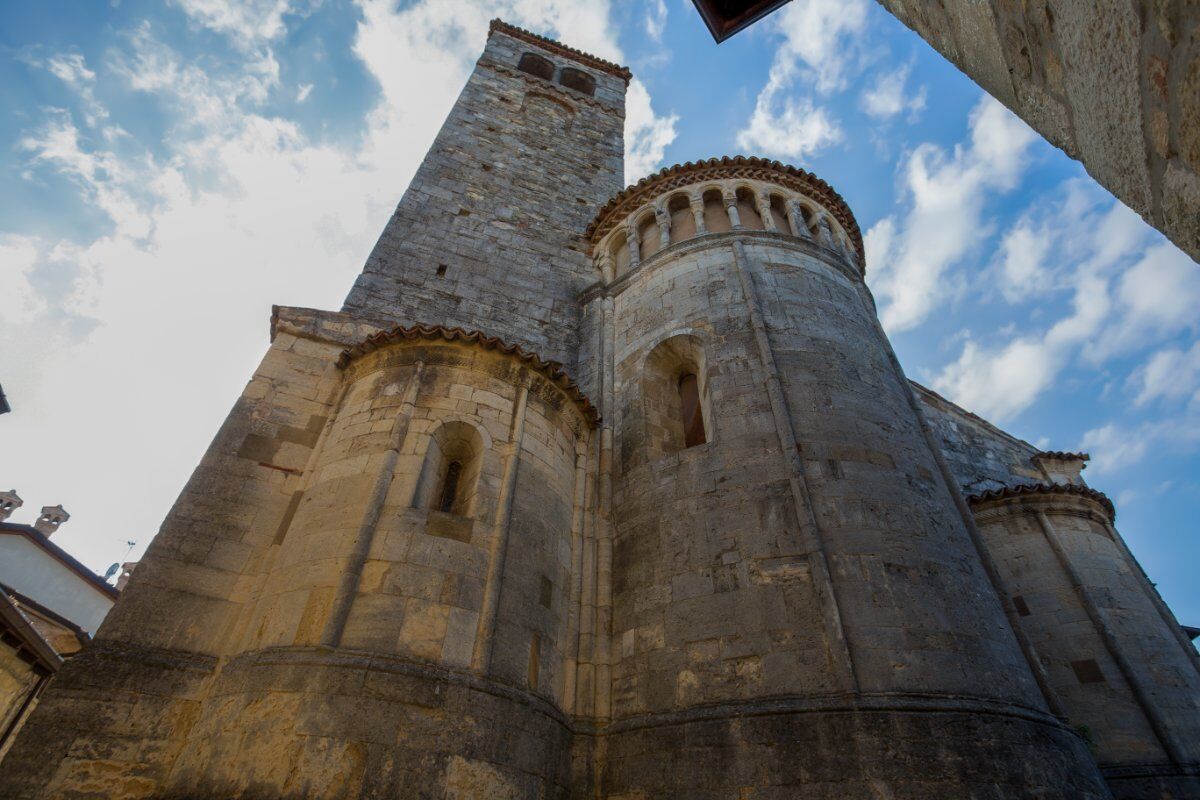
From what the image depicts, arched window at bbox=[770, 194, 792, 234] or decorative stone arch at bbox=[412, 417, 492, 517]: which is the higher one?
arched window at bbox=[770, 194, 792, 234]

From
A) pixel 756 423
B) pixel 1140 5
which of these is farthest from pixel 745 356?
pixel 1140 5

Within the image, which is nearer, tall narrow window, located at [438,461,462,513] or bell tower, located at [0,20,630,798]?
bell tower, located at [0,20,630,798]

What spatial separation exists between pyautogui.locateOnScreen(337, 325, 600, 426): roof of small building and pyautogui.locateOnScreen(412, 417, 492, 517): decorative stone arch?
1.07 metres

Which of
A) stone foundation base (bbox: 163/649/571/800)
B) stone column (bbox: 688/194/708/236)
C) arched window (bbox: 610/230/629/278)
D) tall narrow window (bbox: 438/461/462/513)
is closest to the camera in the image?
stone foundation base (bbox: 163/649/571/800)

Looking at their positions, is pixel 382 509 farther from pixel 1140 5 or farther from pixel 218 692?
pixel 1140 5

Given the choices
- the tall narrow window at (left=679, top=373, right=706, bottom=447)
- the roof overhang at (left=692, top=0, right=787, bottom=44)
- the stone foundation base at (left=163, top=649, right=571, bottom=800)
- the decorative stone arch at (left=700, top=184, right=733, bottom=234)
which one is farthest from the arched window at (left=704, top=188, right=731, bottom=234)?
the stone foundation base at (left=163, top=649, right=571, bottom=800)

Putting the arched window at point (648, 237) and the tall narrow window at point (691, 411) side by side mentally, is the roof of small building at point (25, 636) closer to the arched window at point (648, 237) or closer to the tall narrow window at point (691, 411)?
the tall narrow window at point (691, 411)

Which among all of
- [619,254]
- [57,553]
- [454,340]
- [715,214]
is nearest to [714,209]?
[715,214]

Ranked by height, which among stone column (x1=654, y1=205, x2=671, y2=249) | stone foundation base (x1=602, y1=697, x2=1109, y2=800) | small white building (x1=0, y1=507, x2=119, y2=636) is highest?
stone column (x1=654, y1=205, x2=671, y2=249)

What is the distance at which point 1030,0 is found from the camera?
1913 mm

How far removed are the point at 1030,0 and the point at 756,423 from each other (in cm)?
530

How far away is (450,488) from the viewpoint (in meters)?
6.43

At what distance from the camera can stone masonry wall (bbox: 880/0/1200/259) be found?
1378mm

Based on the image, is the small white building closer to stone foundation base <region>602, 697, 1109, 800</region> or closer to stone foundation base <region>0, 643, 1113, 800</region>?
stone foundation base <region>0, 643, 1113, 800</region>
